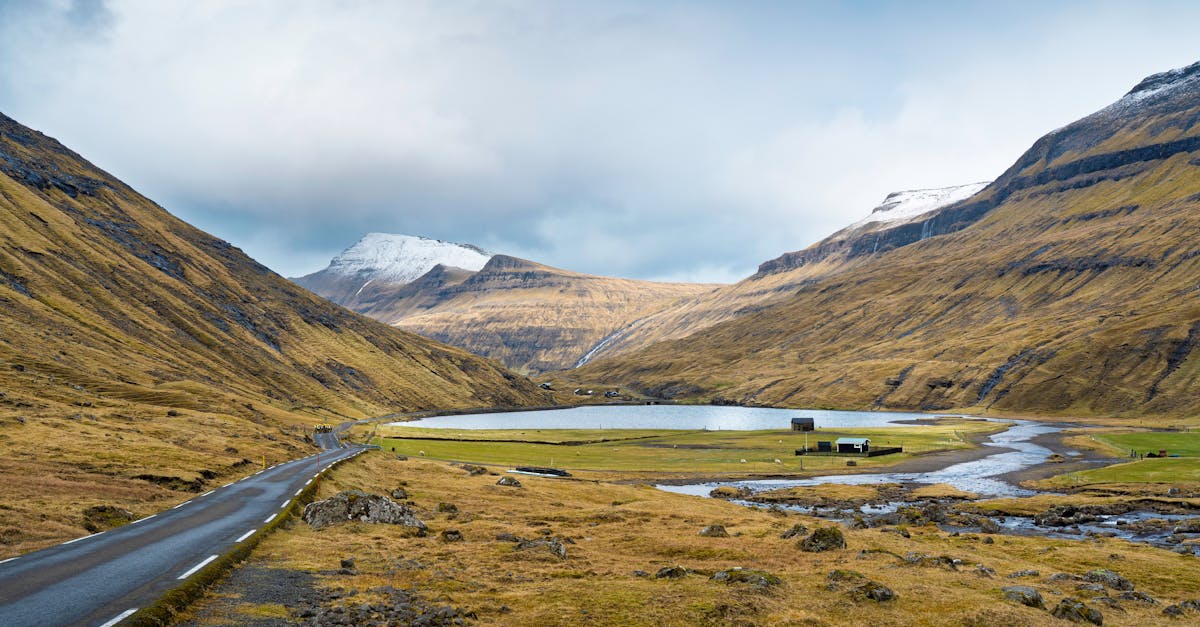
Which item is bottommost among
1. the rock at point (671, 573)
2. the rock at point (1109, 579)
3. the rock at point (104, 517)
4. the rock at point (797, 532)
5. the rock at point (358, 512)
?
the rock at point (1109, 579)

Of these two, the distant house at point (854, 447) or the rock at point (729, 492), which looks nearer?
the rock at point (729, 492)

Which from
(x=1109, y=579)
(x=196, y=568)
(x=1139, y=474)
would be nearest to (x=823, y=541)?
(x=1109, y=579)

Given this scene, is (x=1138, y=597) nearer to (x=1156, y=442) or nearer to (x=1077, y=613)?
(x=1077, y=613)

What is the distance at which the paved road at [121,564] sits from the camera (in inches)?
814

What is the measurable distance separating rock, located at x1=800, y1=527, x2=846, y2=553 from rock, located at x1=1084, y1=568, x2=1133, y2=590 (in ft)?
40.0

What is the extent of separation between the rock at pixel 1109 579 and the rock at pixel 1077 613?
9126 millimetres

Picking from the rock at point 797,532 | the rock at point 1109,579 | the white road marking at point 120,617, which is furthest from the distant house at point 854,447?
the white road marking at point 120,617

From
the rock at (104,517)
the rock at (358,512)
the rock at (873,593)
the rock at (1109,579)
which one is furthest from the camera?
the rock at (358,512)

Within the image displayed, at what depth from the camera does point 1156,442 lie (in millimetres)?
137000

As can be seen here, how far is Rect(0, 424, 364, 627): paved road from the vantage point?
2067 centimetres

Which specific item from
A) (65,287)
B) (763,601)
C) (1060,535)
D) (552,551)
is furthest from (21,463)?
(65,287)

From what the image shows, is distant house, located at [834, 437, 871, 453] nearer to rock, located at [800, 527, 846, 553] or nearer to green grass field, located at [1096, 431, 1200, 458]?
green grass field, located at [1096, 431, 1200, 458]

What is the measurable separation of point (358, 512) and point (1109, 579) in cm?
4048

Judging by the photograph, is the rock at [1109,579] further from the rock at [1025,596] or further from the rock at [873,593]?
the rock at [873,593]
